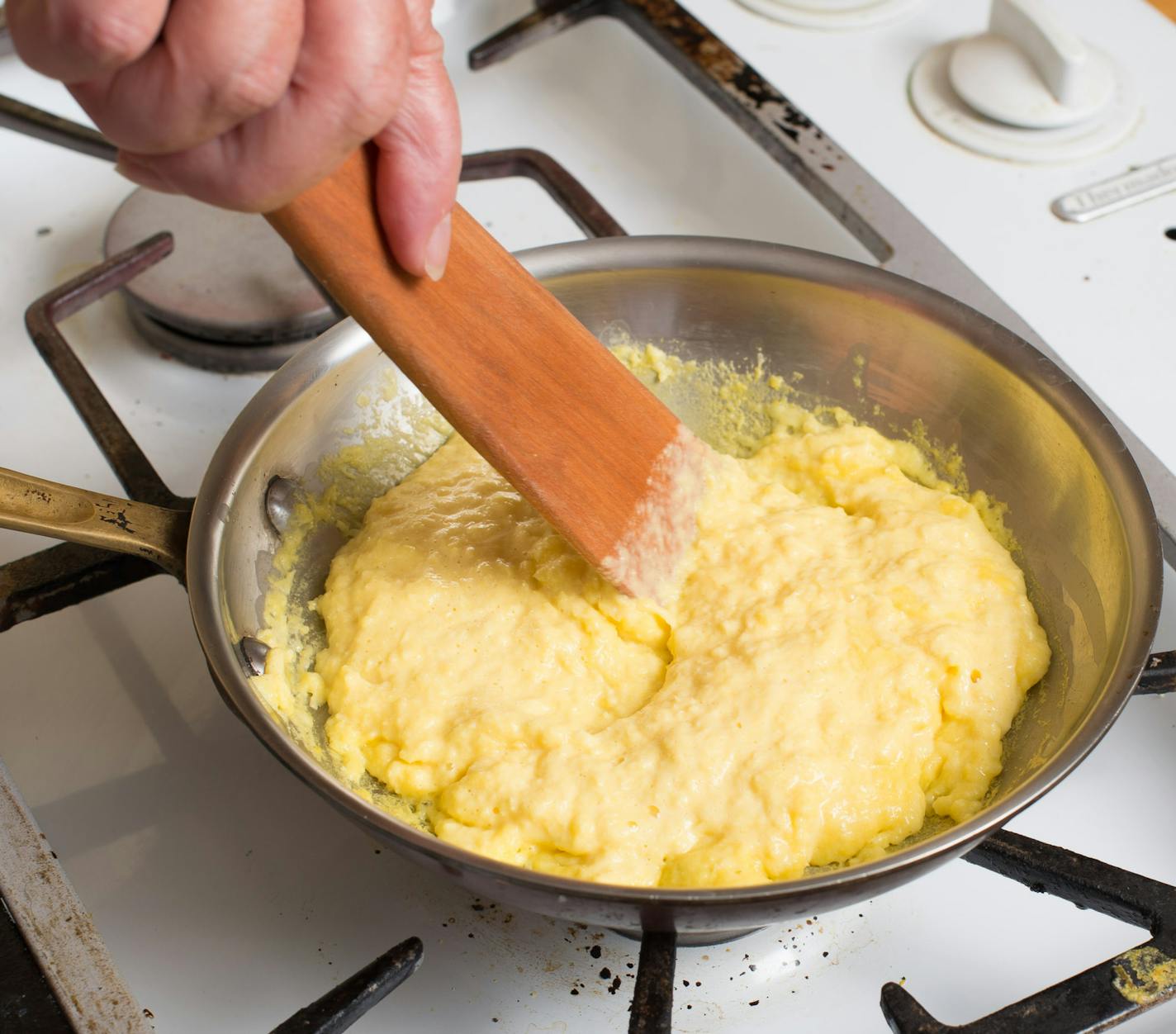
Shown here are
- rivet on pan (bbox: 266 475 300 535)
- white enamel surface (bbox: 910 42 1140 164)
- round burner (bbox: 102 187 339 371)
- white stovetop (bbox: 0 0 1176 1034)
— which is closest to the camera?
white stovetop (bbox: 0 0 1176 1034)

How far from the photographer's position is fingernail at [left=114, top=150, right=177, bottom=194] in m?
0.58

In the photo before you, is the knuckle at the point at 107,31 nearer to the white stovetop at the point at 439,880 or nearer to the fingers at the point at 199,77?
the fingers at the point at 199,77

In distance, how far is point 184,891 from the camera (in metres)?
0.86

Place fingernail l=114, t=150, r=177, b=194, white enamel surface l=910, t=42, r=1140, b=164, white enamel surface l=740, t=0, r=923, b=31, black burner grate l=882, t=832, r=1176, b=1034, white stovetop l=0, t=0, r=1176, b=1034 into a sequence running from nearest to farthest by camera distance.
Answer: fingernail l=114, t=150, r=177, b=194 → black burner grate l=882, t=832, r=1176, b=1034 → white stovetop l=0, t=0, r=1176, b=1034 → white enamel surface l=910, t=42, r=1140, b=164 → white enamel surface l=740, t=0, r=923, b=31

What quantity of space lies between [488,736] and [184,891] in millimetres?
257

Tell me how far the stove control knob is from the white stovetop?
61 mm

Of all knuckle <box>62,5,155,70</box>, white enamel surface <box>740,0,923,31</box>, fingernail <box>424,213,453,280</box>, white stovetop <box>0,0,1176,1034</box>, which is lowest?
white stovetop <box>0,0,1176,1034</box>

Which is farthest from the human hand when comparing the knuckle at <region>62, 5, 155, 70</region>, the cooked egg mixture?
the cooked egg mixture

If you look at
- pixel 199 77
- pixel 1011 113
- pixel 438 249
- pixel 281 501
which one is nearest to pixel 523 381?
pixel 438 249

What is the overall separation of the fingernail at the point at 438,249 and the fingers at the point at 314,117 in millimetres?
143

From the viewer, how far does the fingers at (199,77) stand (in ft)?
1.62

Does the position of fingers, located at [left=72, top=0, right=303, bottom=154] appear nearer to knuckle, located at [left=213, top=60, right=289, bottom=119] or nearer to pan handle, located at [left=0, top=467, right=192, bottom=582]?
knuckle, located at [left=213, top=60, right=289, bottom=119]

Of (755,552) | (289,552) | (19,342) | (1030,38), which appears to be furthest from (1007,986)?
(19,342)

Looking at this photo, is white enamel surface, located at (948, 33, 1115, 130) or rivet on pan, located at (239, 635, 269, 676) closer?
rivet on pan, located at (239, 635, 269, 676)
